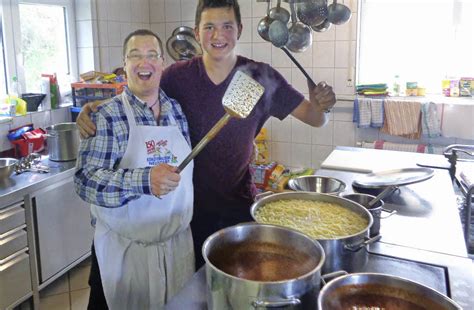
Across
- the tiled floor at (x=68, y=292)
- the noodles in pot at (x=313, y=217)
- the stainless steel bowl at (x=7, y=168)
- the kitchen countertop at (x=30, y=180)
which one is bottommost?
the tiled floor at (x=68, y=292)

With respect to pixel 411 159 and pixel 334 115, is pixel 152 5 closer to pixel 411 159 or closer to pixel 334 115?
pixel 334 115

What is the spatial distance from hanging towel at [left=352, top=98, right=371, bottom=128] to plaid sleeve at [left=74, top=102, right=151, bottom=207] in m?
1.97

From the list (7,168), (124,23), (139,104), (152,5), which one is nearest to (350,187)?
(139,104)

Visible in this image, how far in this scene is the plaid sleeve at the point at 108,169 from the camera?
3.46 ft

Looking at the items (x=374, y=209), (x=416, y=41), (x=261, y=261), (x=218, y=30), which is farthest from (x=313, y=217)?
(x=416, y=41)

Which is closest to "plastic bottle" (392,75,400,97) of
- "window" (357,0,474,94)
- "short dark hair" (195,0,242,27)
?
"window" (357,0,474,94)

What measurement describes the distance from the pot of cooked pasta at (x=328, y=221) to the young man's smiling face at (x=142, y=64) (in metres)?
0.44

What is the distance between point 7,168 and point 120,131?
1.06 metres

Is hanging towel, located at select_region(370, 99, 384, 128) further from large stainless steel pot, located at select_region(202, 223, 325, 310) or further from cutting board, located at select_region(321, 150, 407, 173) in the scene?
large stainless steel pot, located at select_region(202, 223, 325, 310)

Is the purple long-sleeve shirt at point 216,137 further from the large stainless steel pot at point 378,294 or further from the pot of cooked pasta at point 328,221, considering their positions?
the large stainless steel pot at point 378,294

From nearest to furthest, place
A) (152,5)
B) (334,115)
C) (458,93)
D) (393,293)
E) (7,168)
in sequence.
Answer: (393,293)
(7,168)
(458,93)
(334,115)
(152,5)

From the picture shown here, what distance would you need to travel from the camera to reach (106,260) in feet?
4.09

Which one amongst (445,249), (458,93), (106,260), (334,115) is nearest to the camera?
(445,249)

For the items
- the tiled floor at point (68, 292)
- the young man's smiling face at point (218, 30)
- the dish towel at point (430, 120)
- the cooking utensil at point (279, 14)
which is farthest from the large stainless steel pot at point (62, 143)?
the dish towel at point (430, 120)
